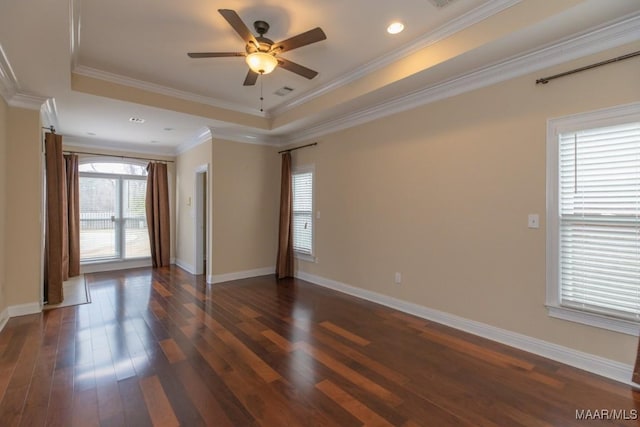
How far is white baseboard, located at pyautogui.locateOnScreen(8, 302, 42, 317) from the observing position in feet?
12.0

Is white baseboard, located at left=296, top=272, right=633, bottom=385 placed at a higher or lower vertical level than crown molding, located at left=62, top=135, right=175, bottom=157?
lower

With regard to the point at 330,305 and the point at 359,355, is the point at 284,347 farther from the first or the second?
the point at 330,305

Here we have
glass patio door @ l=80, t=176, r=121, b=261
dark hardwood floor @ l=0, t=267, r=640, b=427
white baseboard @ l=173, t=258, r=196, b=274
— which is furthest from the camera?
glass patio door @ l=80, t=176, r=121, b=261

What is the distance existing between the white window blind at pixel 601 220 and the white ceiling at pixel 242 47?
0.84m

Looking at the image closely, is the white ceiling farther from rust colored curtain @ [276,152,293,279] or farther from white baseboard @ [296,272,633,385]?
white baseboard @ [296,272,633,385]

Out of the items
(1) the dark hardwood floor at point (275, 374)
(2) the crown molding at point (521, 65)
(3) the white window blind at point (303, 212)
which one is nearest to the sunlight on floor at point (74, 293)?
(1) the dark hardwood floor at point (275, 374)

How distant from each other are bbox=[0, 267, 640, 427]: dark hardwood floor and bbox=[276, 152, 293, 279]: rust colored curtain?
187 centimetres

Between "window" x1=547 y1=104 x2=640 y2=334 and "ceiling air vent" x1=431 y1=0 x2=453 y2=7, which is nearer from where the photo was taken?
"window" x1=547 y1=104 x2=640 y2=334

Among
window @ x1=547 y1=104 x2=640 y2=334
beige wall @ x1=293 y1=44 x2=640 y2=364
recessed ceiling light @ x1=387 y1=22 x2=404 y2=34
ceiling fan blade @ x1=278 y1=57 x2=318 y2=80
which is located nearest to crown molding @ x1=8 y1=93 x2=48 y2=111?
ceiling fan blade @ x1=278 y1=57 x2=318 y2=80

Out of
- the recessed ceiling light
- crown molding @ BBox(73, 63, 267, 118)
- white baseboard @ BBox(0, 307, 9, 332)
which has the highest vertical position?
the recessed ceiling light

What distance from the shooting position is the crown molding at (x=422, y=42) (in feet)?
8.09

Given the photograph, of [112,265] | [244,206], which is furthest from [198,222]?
[112,265]

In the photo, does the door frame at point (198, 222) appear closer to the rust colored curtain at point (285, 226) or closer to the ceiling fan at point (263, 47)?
the rust colored curtain at point (285, 226)

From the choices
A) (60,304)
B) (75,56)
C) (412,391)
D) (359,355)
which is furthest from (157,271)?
(412,391)
